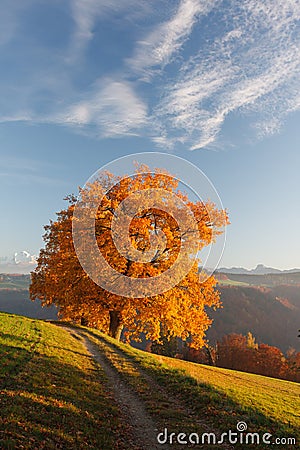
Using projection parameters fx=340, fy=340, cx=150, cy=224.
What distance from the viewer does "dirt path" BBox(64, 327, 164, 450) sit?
10.5 metres

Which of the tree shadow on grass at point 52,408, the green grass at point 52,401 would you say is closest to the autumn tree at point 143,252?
the green grass at point 52,401

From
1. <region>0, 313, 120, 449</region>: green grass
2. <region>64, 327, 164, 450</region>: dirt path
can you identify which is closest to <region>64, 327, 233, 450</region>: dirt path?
<region>64, 327, 164, 450</region>: dirt path

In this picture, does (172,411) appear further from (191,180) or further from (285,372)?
(285,372)

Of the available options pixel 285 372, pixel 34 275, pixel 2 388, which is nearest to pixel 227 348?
pixel 285 372

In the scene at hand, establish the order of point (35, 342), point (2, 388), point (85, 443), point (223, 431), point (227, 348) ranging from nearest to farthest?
point (85, 443)
point (223, 431)
point (2, 388)
point (35, 342)
point (227, 348)

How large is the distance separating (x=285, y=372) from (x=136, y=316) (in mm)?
86011

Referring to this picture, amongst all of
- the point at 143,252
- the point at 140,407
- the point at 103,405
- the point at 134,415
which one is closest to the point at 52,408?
the point at 103,405

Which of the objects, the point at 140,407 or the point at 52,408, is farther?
the point at 140,407

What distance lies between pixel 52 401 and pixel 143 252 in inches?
708

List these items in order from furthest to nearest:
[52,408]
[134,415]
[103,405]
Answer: [103,405] < [134,415] < [52,408]

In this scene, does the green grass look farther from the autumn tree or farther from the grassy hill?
the autumn tree

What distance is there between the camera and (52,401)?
1180cm

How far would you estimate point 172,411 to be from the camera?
13164 mm

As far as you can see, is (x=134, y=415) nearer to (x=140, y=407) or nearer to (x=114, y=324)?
(x=140, y=407)
